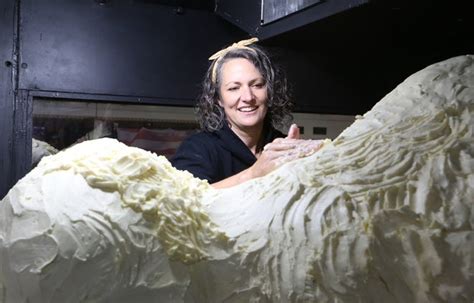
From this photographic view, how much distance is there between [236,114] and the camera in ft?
5.64

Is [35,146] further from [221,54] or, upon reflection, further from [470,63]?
[470,63]

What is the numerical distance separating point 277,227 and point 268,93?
0.82 m

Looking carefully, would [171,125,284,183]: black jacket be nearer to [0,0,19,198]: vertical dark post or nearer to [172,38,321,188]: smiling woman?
[172,38,321,188]: smiling woman

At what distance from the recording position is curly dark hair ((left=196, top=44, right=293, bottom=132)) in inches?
68.9

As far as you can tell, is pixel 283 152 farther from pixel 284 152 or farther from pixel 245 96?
pixel 245 96

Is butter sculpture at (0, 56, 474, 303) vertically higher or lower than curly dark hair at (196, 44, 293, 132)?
lower

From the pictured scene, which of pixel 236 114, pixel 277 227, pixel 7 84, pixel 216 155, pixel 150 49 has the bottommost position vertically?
pixel 277 227

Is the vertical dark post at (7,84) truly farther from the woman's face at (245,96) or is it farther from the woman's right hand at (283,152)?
the woman's right hand at (283,152)

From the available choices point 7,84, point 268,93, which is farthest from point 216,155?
point 7,84

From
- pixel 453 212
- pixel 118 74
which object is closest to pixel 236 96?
pixel 118 74

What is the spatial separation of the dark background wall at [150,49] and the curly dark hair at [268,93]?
0.72ft

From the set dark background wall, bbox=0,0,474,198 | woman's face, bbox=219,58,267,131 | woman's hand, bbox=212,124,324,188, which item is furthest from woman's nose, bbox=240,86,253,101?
woman's hand, bbox=212,124,324,188

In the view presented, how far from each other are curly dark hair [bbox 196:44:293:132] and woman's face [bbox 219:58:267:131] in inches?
1.0

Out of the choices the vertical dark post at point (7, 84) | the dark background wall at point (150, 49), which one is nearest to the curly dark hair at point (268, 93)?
the dark background wall at point (150, 49)
